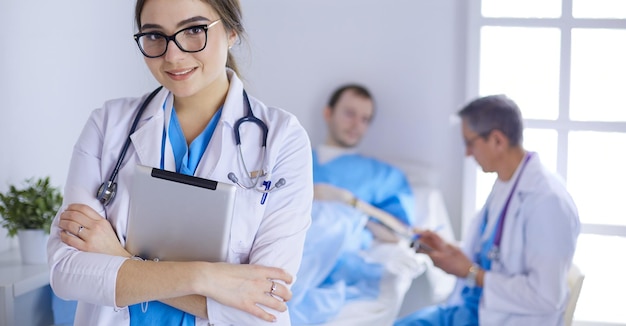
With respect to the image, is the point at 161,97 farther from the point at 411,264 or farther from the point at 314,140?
the point at 314,140

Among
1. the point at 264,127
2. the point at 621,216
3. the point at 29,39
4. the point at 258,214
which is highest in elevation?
the point at 29,39

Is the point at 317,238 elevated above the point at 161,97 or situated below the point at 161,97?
below

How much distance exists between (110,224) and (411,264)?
1.62 m

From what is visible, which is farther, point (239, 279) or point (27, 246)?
point (27, 246)

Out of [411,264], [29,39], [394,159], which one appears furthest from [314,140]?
[29,39]

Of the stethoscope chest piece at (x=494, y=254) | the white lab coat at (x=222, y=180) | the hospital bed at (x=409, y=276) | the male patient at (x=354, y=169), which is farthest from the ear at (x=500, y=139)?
the white lab coat at (x=222, y=180)

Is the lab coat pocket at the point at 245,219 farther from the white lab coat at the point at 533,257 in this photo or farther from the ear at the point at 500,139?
the ear at the point at 500,139

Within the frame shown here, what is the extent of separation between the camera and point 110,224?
1327 millimetres

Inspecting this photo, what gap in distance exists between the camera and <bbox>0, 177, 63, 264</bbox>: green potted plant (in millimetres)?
2189

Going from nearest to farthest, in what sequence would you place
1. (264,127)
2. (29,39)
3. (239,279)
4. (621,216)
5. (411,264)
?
(239,279) → (264,127) → (29,39) → (411,264) → (621,216)

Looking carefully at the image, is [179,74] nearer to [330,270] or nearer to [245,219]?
[245,219]

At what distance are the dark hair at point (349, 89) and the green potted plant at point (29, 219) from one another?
175 cm

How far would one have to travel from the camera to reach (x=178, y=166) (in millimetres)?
1365

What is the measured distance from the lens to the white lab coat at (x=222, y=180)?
1.27 m
